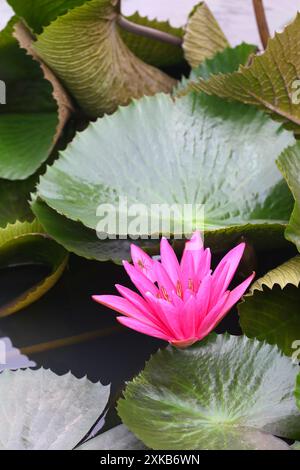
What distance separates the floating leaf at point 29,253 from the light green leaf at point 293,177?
465 millimetres

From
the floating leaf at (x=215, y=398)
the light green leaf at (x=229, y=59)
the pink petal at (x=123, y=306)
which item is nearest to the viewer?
the floating leaf at (x=215, y=398)

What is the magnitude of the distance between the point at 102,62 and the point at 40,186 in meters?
0.50

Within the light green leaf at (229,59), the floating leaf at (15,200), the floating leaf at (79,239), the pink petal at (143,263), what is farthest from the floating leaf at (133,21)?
the pink petal at (143,263)

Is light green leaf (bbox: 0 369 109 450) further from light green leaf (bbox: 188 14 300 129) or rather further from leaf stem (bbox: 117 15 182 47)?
leaf stem (bbox: 117 15 182 47)

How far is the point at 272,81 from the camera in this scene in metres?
1.43

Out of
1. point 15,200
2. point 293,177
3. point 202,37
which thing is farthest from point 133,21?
point 293,177

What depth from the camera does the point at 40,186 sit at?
1352 mm

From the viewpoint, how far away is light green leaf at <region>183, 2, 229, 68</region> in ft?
6.07

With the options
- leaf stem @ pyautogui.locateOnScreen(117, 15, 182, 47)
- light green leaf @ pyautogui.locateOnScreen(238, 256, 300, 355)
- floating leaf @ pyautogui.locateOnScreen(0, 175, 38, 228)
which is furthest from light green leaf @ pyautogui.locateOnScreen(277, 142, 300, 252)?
leaf stem @ pyautogui.locateOnScreen(117, 15, 182, 47)

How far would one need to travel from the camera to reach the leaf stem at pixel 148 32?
1783 mm

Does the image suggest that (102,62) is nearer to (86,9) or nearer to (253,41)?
(86,9)

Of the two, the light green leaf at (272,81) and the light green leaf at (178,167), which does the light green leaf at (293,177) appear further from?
the light green leaf at (272,81)

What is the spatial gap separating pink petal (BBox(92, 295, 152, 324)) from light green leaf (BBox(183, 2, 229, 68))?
3.31 feet
